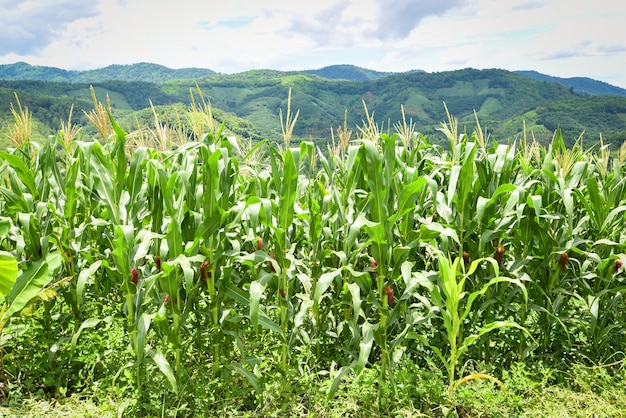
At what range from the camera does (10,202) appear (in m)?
3.06

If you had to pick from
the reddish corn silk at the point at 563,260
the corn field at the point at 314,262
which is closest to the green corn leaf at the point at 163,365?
the corn field at the point at 314,262

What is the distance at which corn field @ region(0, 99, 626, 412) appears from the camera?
264 cm

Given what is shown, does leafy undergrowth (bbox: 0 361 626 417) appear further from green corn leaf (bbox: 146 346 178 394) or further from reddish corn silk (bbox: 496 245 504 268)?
reddish corn silk (bbox: 496 245 504 268)

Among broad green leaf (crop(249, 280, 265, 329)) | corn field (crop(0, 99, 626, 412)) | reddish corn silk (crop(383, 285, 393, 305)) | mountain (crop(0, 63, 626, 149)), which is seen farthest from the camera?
mountain (crop(0, 63, 626, 149))

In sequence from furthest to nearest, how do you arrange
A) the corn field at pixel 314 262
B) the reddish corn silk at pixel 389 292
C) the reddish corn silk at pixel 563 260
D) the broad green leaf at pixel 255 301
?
the reddish corn silk at pixel 563 260, the reddish corn silk at pixel 389 292, the corn field at pixel 314 262, the broad green leaf at pixel 255 301

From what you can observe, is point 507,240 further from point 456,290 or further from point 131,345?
point 131,345

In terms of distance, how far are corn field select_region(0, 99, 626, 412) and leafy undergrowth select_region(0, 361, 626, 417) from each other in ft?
0.32

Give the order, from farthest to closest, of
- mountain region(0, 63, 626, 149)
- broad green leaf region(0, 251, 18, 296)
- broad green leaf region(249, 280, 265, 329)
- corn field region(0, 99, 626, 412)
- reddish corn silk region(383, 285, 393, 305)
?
1. mountain region(0, 63, 626, 149)
2. reddish corn silk region(383, 285, 393, 305)
3. corn field region(0, 99, 626, 412)
4. broad green leaf region(249, 280, 265, 329)
5. broad green leaf region(0, 251, 18, 296)

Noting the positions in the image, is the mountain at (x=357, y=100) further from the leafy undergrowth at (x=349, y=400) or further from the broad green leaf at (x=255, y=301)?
the broad green leaf at (x=255, y=301)

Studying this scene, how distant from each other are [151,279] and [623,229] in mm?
3478

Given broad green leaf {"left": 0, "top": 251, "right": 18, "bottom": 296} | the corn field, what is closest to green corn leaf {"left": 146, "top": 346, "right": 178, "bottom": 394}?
the corn field

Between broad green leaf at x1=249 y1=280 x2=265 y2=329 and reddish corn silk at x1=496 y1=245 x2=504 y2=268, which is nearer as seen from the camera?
broad green leaf at x1=249 y1=280 x2=265 y2=329

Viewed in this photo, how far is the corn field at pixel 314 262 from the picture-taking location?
264cm

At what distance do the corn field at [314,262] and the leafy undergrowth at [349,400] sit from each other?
3.9 inches
